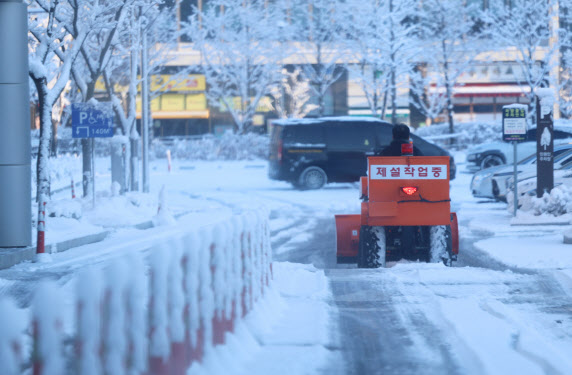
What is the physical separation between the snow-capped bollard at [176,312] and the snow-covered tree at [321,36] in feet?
128

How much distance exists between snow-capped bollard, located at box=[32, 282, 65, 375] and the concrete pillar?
933cm

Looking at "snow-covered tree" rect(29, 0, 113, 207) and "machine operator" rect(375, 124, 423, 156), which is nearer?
"machine operator" rect(375, 124, 423, 156)

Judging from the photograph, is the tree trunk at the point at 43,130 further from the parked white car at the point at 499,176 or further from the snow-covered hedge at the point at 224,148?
the snow-covered hedge at the point at 224,148

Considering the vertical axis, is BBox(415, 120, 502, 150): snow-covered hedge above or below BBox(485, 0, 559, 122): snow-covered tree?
below

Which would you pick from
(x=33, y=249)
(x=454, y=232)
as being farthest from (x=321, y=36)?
(x=454, y=232)

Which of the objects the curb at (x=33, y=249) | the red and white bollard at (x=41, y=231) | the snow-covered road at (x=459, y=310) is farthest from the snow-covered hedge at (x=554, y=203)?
the red and white bollard at (x=41, y=231)

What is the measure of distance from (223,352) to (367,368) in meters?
0.91

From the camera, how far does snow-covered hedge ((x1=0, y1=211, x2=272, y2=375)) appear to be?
345cm

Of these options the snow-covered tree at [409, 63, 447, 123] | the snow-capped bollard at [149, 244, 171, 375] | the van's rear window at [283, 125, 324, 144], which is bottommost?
the snow-capped bollard at [149, 244, 171, 375]

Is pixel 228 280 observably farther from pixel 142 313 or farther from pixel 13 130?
pixel 13 130

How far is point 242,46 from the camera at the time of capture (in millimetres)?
46625

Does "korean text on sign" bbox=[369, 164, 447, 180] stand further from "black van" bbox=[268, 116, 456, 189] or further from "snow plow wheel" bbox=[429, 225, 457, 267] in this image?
"black van" bbox=[268, 116, 456, 189]

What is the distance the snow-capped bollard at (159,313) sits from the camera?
14.1ft

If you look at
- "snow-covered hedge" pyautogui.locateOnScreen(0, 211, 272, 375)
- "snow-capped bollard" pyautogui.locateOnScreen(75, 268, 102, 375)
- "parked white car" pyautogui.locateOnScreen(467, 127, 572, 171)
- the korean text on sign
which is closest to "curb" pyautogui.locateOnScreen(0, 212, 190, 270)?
the korean text on sign
